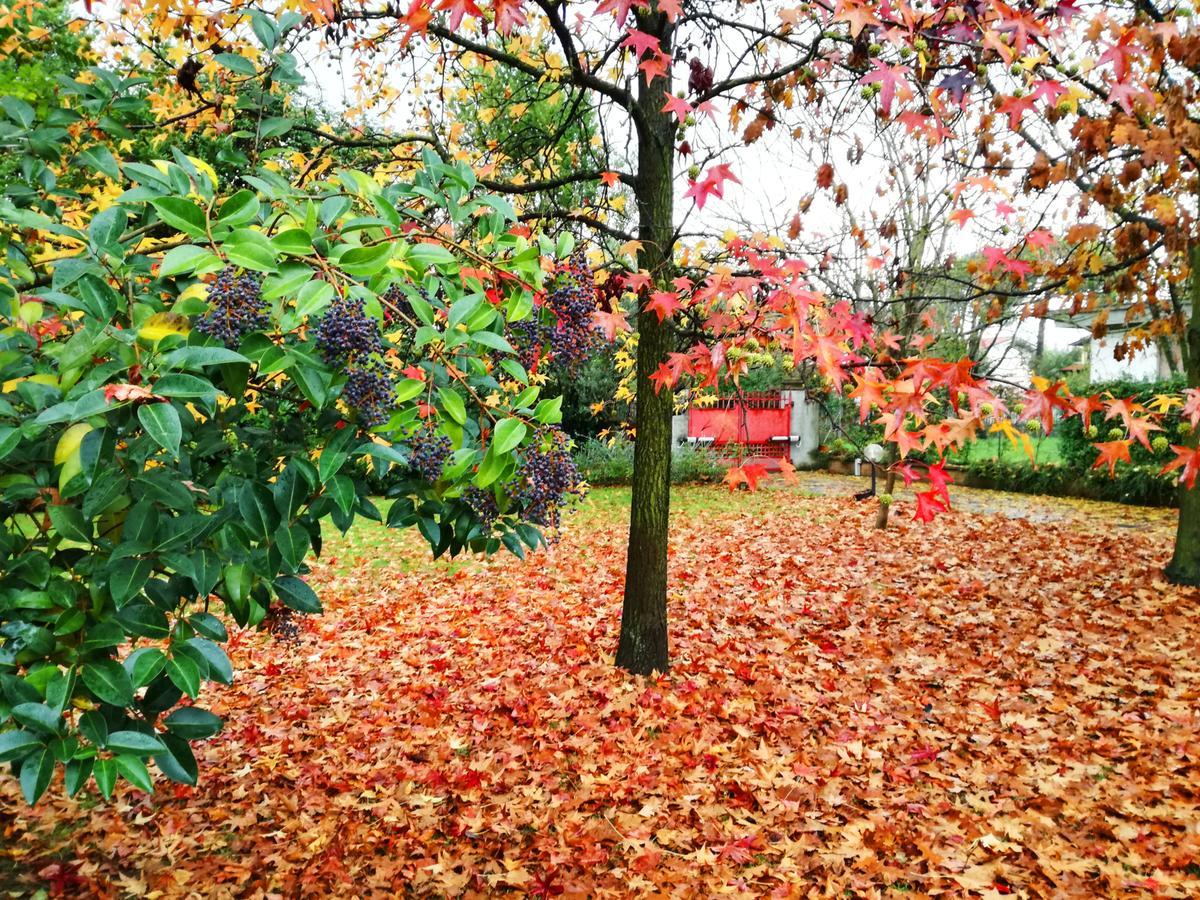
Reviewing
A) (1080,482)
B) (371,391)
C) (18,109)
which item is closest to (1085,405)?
(371,391)

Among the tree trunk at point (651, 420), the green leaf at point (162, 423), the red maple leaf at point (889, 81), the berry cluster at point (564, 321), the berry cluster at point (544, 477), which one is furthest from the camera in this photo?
the tree trunk at point (651, 420)

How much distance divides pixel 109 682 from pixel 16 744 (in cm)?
21

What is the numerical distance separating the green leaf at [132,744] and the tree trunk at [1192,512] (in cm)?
736

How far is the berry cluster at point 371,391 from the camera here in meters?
1.57

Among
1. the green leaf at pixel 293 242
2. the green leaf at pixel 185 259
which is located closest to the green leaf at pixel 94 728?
the green leaf at pixel 185 259

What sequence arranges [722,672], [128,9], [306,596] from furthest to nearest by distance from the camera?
[722,672], [128,9], [306,596]

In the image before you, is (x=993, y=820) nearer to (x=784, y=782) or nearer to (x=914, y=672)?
(x=784, y=782)

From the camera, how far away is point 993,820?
10.6 feet

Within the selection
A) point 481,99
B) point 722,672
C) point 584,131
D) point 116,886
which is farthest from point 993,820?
point 481,99

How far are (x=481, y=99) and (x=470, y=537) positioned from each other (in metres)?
5.06

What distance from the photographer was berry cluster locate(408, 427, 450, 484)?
1740 mm

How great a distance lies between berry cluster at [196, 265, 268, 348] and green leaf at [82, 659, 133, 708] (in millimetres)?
775

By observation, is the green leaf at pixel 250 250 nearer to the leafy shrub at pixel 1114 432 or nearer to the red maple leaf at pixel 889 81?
the red maple leaf at pixel 889 81

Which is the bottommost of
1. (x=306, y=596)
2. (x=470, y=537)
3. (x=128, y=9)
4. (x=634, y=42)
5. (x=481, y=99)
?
(x=306, y=596)
